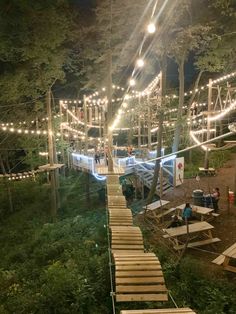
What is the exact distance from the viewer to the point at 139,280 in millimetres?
6312

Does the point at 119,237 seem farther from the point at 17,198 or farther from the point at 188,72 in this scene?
the point at 188,72

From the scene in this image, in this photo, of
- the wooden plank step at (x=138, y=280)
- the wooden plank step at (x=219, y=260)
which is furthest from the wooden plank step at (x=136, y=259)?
the wooden plank step at (x=219, y=260)

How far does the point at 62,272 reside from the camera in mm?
9695

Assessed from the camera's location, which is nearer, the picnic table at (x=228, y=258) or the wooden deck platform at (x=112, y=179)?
the picnic table at (x=228, y=258)

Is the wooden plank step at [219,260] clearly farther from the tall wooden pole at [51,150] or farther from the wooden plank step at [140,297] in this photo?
the tall wooden pole at [51,150]

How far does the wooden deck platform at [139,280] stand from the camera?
6125 millimetres

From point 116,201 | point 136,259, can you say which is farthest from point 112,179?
point 136,259

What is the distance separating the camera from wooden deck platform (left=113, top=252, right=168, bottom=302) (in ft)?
20.1

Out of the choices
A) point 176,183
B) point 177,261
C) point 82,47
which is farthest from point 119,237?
point 82,47

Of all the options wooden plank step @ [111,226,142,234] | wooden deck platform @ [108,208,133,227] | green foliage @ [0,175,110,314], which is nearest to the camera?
wooden plank step @ [111,226,142,234]

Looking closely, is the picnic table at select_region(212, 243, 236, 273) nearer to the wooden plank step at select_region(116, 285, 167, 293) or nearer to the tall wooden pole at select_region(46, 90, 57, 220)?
the wooden plank step at select_region(116, 285, 167, 293)

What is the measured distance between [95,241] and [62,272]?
9.81 ft

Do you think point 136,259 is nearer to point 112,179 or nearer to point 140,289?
point 140,289

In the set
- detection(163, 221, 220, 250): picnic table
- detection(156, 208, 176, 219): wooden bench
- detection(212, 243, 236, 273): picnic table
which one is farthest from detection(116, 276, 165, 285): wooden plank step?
detection(156, 208, 176, 219): wooden bench
